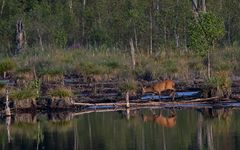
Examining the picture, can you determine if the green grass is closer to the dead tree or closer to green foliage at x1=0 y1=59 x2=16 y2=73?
green foliage at x1=0 y1=59 x2=16 y2=73

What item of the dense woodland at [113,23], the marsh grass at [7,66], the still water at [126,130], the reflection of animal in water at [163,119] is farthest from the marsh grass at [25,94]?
the dense woodland at [113,23]

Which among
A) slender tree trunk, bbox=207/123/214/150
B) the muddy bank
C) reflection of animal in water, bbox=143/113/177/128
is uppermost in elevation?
the muddy bank

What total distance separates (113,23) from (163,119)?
89.1 ft

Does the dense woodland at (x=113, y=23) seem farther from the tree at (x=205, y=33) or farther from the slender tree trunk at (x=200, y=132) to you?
the slender tree trunk at (x=200, y=132)

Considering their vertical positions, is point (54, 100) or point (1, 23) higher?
point (1, 23)

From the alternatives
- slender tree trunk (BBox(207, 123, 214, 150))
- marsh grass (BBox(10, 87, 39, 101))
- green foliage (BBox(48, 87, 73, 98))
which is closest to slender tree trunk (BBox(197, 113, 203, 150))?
slender tree trunk (BBox(207, 123, 214, 150))

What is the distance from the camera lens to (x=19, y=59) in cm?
4359

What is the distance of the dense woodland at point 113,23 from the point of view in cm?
5062

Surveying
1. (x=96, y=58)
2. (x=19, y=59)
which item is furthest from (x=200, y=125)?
(x=19, y=59)

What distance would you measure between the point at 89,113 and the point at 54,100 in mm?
1620

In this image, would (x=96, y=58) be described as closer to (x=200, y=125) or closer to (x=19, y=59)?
(x=19, y=59)

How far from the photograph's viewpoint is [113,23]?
53188 millimetres

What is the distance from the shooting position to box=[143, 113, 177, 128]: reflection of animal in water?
82.9 feet

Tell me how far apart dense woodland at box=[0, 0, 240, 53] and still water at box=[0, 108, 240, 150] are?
66.1 ft
